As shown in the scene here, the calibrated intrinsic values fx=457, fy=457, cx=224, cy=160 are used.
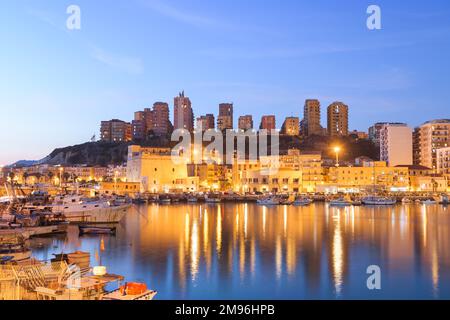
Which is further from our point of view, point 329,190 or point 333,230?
point 329,190

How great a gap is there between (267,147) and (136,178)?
29.6 meters

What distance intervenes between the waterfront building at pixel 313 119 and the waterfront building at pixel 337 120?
3.92m

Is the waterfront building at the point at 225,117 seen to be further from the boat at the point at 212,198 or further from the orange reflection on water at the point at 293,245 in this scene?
the orange reflection on water at the point at 293,245

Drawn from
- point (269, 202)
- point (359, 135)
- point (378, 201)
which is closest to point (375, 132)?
point (359, 135)

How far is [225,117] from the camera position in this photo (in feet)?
364

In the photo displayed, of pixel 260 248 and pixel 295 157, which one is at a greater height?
pixel 295 157

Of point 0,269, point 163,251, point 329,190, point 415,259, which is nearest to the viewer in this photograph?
point 0,269

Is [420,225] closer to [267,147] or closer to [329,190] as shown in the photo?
[329,190]

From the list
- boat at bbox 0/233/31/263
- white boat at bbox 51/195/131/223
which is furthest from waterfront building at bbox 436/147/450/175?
boat at bbox 0/233/31/263

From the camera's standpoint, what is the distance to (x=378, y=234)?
22.1 m

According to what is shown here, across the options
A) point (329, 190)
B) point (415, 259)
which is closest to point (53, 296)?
point (415, 259)

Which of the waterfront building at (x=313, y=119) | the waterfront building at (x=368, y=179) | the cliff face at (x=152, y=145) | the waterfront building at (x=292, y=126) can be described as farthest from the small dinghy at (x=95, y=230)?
the waterfront building at (x=313, y=119)

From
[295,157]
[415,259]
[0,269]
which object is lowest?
[415,259]

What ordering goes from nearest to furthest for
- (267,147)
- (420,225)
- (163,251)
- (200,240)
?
1. (163,251)
2. (200,240)
3. (420,225)
4. (267,147)
